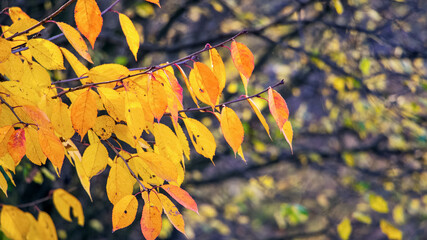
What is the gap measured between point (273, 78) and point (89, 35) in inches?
125

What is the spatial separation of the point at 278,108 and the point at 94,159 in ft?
1.28

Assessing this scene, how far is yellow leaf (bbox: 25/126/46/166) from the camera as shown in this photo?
0.86 metres

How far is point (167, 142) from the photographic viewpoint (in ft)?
2.81

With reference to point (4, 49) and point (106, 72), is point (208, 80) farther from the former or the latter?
point (4, 49)

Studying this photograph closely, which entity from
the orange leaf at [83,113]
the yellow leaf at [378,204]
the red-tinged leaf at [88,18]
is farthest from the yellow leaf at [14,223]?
the yellow leaf at [378,204]

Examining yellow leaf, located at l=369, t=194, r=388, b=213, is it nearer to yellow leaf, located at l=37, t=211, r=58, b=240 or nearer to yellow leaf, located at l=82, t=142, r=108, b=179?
yellow leaf, located at l=37, t=211, r=58, b=240

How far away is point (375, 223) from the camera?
6316mm

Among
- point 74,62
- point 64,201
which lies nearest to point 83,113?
point 74,62

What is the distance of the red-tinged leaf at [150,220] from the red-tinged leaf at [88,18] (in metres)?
0.33

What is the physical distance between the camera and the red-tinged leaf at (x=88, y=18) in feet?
2.56

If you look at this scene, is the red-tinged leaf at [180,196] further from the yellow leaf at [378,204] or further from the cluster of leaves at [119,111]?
the yellow leaf at [378,204]

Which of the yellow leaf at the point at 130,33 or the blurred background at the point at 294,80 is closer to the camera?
the yellow leaf at the point at 130,33

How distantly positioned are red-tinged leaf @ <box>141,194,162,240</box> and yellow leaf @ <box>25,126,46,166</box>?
0.83ft

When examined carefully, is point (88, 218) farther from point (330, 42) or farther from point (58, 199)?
point (330, 42)
